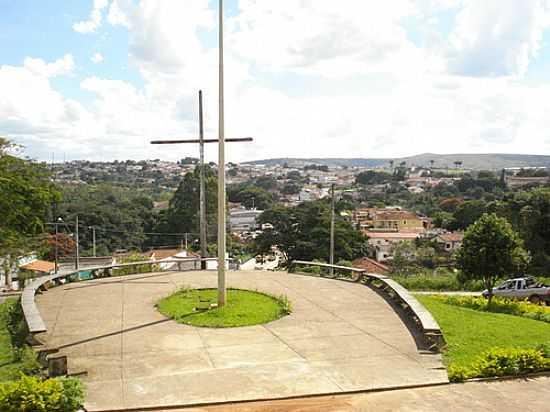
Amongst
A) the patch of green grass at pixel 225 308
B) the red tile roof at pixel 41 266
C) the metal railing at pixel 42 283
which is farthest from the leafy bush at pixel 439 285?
the red tile roof at pixel 41 266

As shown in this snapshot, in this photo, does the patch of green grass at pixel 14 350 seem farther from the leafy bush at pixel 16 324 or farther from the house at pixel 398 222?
the house at pixel 398 222

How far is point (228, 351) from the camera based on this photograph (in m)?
8.77

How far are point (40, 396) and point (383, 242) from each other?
54483mm

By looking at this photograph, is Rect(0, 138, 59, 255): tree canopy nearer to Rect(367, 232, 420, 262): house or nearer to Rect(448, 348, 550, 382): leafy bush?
Rect(448, 348, 550, 382): leafy bush

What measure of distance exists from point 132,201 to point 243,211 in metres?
28.2

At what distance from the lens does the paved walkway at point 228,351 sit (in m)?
7.20

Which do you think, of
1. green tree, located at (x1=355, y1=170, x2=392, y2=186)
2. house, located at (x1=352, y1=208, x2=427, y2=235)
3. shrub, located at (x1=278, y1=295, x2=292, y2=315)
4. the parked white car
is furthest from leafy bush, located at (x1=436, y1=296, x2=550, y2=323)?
green tree, located at (x1=355, y1=170, x2=392, y2=186)

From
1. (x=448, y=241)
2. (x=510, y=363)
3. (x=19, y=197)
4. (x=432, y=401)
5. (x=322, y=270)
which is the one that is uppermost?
(x=19, y=197)

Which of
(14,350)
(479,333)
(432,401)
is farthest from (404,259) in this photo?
(432,401)

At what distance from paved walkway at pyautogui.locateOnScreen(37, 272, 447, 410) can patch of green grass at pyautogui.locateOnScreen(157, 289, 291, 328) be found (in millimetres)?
313

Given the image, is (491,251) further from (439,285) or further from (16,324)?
(16,324)

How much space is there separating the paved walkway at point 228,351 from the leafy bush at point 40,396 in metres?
0.23

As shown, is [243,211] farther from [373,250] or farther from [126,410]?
[126,410]

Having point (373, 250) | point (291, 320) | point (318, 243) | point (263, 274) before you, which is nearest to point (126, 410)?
point (291, 320)
